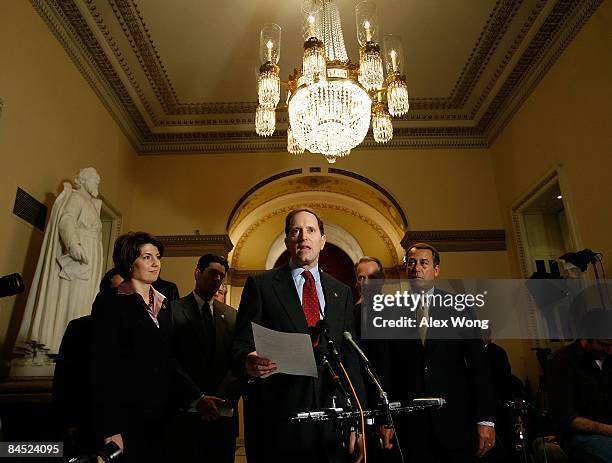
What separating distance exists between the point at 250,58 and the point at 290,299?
13.3 ft

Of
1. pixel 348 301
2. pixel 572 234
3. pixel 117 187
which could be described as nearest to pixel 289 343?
pixel 348 301

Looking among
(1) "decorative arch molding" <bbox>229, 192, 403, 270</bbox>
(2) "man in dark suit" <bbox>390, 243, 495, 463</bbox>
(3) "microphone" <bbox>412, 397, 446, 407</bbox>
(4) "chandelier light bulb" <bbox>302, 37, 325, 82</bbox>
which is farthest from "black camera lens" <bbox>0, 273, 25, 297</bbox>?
(1) "decorative arch molding" <bbox>229, 192, 403, 270</bbox>

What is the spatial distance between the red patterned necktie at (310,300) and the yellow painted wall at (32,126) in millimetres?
2878

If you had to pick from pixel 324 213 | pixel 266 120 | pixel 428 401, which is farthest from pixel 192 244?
pixel 428 401

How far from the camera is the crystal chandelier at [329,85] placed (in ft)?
10.8

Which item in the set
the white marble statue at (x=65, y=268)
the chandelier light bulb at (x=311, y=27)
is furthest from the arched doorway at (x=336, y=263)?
the chandelier light bulb at (x=311, y=27)

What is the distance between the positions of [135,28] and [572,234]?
4761 millimetres

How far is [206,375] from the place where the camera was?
7.91ft

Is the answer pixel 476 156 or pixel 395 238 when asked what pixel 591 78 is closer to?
pixel 476 156

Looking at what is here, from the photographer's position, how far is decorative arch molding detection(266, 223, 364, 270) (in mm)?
9281

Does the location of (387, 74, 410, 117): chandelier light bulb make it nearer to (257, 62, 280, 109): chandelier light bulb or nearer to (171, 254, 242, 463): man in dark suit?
(257, 62, 280, 109): chandelier light bulb

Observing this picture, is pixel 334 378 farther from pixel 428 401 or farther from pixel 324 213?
pixel 324 213

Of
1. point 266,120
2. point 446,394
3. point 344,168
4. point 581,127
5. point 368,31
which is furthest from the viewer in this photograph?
point 344,168

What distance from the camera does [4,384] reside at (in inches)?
117
